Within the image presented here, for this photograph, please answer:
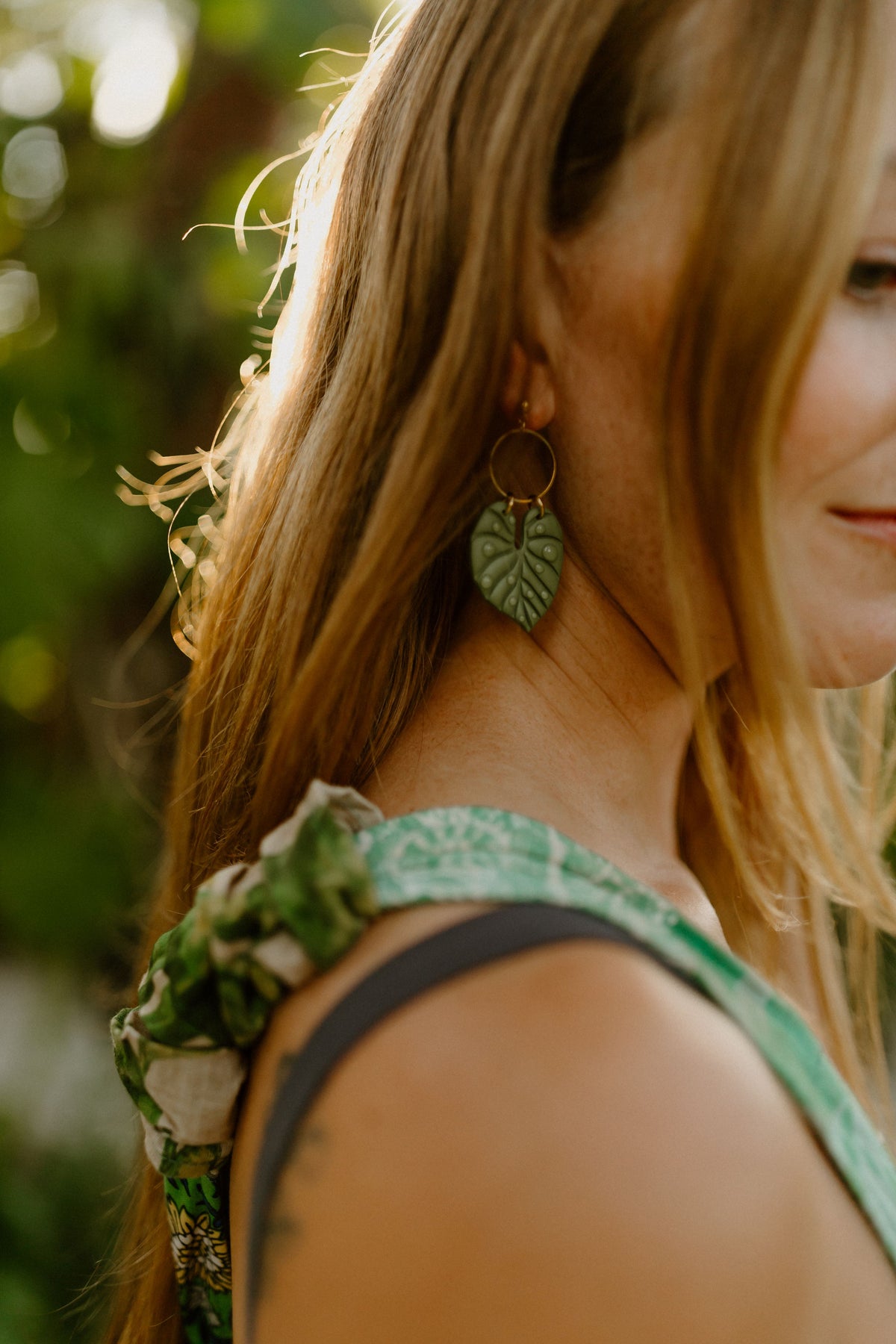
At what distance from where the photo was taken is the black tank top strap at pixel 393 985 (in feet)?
2.45

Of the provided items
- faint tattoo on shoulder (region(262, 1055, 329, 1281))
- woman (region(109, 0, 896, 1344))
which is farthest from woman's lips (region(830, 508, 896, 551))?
faint tattoo on shoulder (region(262, 1055, 329, 1281))

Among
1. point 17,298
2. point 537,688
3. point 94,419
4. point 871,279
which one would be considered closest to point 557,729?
point 537,688

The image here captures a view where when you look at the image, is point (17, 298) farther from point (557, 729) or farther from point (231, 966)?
point (231, 966)

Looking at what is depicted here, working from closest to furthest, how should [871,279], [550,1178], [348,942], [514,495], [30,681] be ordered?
[550,1178] → [348,942] → [871,279] → [514,495] → [30,681]

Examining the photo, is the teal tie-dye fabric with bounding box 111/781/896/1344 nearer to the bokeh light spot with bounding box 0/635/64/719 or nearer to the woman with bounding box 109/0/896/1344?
the woman with bounding box 109/0/896/1344

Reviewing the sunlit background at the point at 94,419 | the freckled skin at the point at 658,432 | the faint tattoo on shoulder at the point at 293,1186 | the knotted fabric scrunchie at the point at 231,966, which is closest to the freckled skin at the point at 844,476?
the freckled skin at the point at 658,432

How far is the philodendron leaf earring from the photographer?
39.6 inches

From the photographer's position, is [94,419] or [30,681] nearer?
[94,419]

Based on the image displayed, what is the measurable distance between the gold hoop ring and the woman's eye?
27cm

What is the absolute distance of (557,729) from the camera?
3.48 feet

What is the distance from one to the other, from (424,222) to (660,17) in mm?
239

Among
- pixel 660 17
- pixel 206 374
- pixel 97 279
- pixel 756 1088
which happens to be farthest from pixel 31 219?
pixel 756 1088

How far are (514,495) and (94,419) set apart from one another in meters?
1.94

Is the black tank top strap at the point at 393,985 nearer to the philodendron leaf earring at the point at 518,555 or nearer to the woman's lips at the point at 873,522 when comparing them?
the philodendron leaf earring at the point at 518,555
